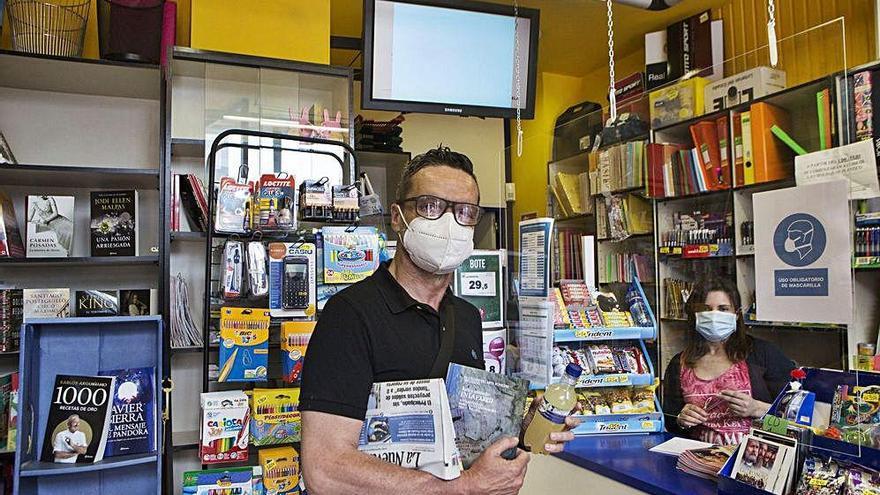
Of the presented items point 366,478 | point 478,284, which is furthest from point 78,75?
point 366,478


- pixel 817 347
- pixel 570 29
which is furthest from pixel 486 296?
pixel 570 29

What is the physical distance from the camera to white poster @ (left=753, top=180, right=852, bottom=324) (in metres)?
1.95

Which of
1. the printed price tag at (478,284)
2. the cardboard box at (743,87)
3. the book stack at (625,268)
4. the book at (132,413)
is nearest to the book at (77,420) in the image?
the book at (132,413)

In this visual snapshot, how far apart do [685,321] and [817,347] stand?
63 cm

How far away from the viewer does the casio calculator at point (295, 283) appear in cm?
311

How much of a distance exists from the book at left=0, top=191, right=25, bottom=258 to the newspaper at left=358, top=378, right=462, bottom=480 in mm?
2367

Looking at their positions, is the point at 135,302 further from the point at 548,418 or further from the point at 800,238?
the point at 800,238

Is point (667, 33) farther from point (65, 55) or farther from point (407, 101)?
point (65, 55)

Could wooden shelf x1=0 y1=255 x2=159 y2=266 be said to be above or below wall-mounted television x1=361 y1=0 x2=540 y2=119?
below

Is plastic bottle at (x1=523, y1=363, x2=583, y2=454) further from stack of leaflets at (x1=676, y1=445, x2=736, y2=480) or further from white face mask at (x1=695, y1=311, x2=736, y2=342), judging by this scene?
white face mask at (x1=695, y1=311, x2=736, y2=342)

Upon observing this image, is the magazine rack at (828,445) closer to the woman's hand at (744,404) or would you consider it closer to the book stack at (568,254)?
the woman's hand at (744,404)

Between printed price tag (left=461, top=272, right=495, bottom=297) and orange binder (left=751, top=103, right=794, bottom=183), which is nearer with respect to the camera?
orange binder (left=751, top=103, right=794, bottom=183)

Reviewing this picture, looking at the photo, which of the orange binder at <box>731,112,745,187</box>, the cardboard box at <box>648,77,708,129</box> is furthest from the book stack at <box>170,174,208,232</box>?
the orange binder at <box>731,112,745,187</box>

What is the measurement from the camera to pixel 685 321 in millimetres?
2645
